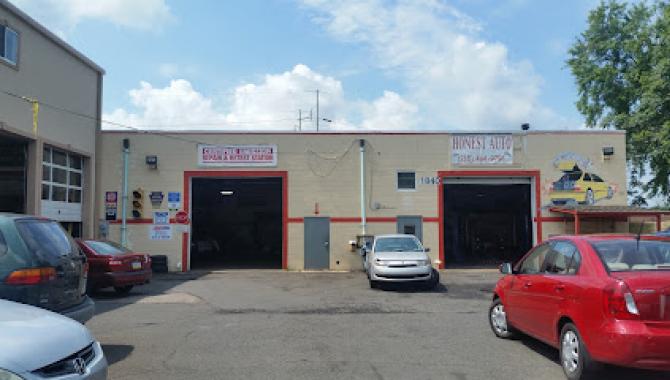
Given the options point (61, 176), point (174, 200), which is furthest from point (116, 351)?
point (174, 200)

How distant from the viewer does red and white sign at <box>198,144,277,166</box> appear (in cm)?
2439

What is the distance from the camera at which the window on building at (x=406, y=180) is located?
24.5 meters

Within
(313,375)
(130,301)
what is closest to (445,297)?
(130,301)

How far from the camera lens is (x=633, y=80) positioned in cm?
3603

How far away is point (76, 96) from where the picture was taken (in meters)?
20.9

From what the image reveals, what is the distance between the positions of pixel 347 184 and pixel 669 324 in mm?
18888

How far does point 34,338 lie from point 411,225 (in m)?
20.8

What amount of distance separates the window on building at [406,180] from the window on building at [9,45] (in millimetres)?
14286

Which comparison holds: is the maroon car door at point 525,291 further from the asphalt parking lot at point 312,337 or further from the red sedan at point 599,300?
the asphalt parking lot at point 312,337

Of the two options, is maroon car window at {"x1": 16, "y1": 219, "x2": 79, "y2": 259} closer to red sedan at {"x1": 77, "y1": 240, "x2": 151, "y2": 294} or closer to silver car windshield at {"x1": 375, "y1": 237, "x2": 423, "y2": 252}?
red sedan at {"x1": 77, "y1": 240, "x2": 151, "y2": 294}

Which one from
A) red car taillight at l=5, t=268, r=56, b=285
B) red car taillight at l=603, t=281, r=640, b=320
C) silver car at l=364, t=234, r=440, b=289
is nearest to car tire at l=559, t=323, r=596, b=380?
red car taillight at l=603, t=281, r=640, b=320

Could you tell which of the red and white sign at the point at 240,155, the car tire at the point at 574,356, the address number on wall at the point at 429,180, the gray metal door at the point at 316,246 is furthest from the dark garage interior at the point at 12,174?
the car tire at the point at 574,356

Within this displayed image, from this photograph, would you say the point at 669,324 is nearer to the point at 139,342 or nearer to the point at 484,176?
the point at 139,342

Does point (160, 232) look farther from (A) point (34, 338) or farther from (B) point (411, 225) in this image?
(A) point (34, 338)
